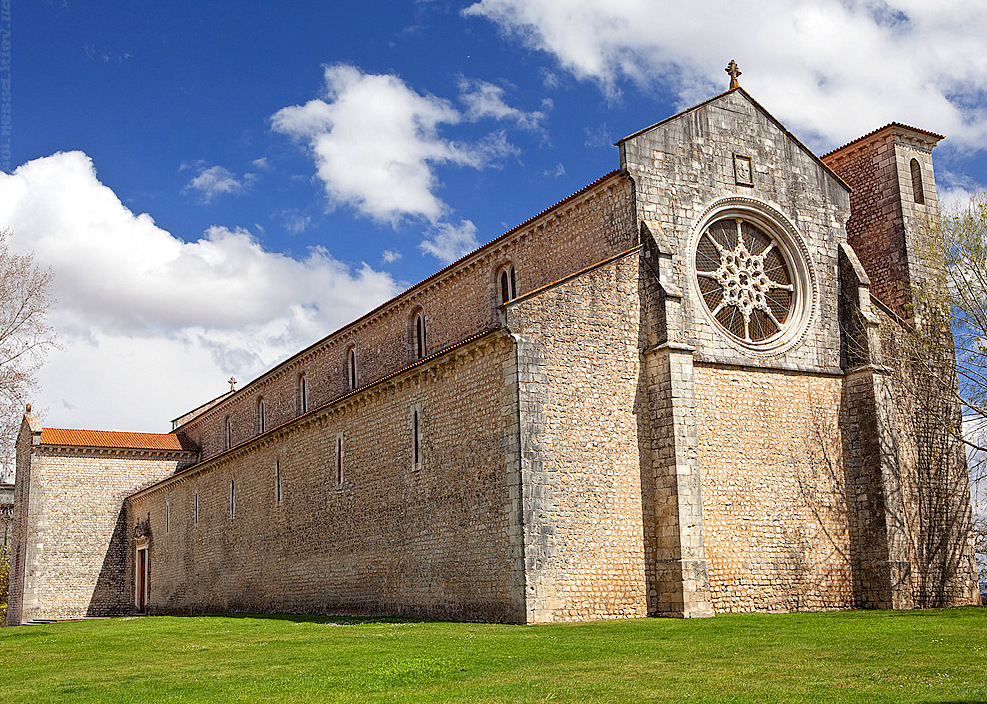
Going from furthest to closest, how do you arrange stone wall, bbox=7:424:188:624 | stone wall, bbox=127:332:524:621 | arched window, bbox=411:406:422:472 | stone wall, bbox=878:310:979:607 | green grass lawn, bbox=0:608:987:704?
stone wall, bbox=7:424:188:624 → stone wall, bbox=878:310:979:607 → arched window, bbox=411:406:422:472 → stone wall, bbox=127:332:524:621 → green grass lawn, bbox=0:608:987:704

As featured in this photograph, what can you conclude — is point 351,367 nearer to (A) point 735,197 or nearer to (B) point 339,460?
(B) point 339,460

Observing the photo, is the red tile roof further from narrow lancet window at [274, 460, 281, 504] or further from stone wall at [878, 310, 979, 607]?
stone wall at [878, 310, 979, 607]

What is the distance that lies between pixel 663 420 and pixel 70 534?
Answer: 35936 mm

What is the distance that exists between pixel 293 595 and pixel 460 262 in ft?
39.7

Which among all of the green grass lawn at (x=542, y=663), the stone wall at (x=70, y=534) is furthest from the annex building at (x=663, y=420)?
the stone wall at (x=70, y=534)

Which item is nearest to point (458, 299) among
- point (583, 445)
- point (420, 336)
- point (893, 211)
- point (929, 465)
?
point (420, 336)

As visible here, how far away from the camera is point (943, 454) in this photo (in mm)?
26594

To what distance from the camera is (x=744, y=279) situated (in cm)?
2545

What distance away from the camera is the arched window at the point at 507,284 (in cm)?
2788

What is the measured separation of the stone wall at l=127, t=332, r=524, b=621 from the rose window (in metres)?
6.60

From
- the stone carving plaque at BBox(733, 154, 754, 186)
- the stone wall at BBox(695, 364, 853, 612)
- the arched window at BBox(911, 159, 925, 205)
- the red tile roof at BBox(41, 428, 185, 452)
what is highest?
the arched window at BBox(911, 159, 925, 205)

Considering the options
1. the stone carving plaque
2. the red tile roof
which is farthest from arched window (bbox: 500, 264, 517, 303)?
the red tile roof

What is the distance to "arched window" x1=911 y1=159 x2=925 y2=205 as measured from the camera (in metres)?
29.3

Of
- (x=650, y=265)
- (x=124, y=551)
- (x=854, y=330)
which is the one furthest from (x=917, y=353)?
(x=124, y=551)
